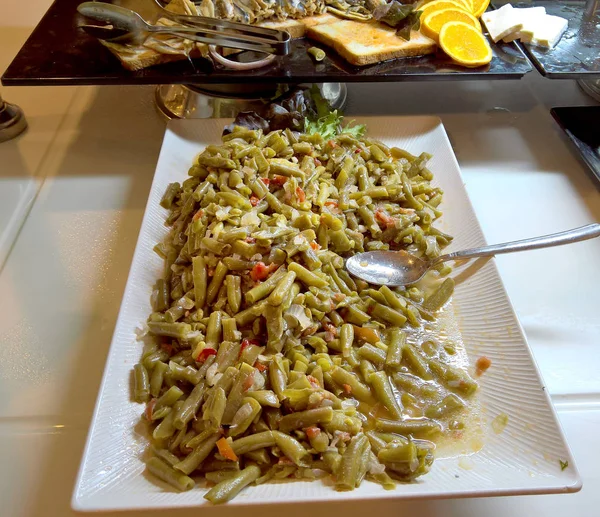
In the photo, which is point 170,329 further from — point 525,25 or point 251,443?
point 525,25

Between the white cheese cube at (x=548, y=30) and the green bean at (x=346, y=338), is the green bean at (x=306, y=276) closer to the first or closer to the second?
the green bean at (x=346, y=338)

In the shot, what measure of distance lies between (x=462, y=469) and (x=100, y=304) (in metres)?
1.24

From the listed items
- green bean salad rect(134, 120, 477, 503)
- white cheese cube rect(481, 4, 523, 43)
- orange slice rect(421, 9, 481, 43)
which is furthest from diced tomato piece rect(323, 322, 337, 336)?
white cheese cube rect(481, 4, 523, 43)

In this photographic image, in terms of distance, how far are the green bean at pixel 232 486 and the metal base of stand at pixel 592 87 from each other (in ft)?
8.48

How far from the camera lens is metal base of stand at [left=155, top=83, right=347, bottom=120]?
238 cm

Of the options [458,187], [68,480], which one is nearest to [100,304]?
[68,480]

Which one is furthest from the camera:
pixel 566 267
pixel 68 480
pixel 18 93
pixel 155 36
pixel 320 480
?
pixel 18 93

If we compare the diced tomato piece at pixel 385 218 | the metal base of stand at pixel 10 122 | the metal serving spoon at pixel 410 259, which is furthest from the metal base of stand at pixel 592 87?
A: the metal base of stand at pixel 10 122

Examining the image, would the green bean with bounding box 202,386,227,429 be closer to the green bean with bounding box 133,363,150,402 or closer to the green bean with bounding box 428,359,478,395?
the green bean with bounding box 133,363,150,402

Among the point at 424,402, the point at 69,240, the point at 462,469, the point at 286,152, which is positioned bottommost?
the point at 462,469

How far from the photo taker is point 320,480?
120cm

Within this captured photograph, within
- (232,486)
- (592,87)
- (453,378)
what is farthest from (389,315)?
(592,87)

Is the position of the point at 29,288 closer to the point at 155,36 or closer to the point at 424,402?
the point at 155,36

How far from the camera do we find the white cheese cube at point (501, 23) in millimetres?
2371
